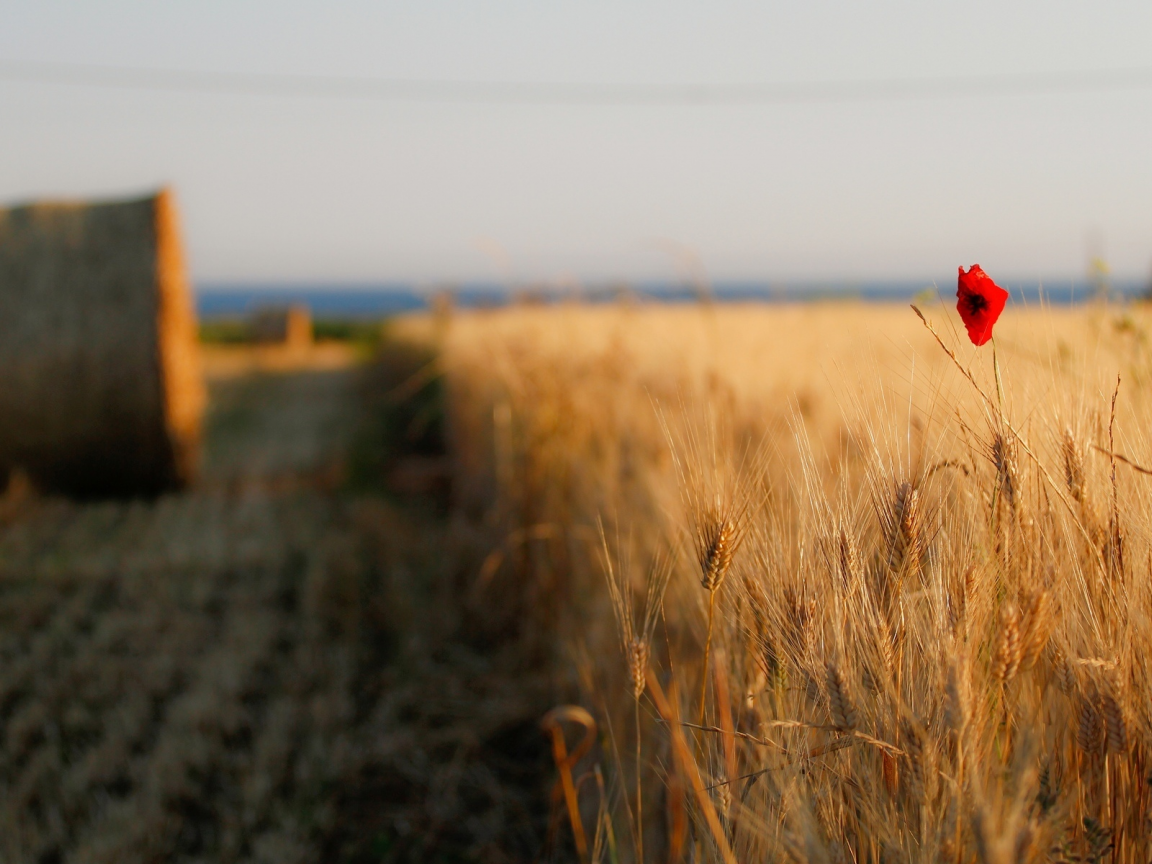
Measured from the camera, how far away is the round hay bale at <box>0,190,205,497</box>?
4680 millimetres

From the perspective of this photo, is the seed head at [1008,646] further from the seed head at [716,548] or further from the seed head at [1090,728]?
the seed head at [716,548]

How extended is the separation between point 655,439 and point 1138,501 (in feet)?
4.95

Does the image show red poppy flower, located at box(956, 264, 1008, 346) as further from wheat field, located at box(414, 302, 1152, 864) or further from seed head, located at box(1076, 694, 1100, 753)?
seed head, located at box(1076, 694, 1100, 753)

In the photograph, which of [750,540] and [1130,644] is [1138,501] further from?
[750,540]

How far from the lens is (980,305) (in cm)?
87

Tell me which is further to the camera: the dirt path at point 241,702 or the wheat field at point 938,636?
the dirt path at point 241,702

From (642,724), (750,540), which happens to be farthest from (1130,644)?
(642,724)

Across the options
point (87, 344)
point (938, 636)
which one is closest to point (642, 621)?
point (938, 636)

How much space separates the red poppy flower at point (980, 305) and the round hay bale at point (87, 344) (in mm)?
4771

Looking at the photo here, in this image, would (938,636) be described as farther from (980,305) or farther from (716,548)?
(980,305)

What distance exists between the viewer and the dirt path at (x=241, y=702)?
1.96 metres

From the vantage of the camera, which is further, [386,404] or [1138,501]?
[386,404]

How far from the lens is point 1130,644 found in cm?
76

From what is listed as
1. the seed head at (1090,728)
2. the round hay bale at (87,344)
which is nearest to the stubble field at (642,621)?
the seed head at (1090,728)
